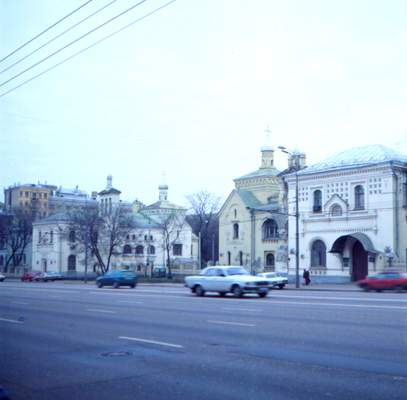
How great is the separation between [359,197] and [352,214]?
1403mm

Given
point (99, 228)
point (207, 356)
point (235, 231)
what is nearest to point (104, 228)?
point (99, 228)

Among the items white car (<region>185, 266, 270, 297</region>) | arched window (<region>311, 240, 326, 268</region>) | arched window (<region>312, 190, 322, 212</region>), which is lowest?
white car (<region>185, 266, 270, 297</region>)

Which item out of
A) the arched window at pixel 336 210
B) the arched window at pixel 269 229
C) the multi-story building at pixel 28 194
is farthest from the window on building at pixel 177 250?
the multi-story building at pixel 28 194

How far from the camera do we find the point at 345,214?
49.4 meters

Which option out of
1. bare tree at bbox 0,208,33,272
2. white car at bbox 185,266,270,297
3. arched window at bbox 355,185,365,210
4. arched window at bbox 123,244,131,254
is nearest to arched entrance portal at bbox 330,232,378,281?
arched window at bbox 355,185,365,210

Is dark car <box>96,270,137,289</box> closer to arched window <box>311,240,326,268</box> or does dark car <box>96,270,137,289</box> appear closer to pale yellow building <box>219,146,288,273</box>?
arched window <box>311,240,326,268</box>

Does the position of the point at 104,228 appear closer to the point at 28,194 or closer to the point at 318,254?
the point at 318,254

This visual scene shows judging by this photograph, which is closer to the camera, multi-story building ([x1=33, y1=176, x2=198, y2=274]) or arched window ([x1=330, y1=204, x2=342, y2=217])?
arched window ([x1=330, y1=204, x2=342, y2=217])

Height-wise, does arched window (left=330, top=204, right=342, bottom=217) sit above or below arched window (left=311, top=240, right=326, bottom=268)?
above

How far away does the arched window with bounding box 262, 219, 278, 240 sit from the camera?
2511 inches

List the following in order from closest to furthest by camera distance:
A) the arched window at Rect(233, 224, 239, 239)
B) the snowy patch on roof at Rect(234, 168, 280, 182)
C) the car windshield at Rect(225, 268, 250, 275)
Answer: the car windshield at Rect(225, 268, 250, 275) < the arched window at Rect(233, 224, 239, 239) < the snowy patch on roof at Rect(234, 168, 280, 182)

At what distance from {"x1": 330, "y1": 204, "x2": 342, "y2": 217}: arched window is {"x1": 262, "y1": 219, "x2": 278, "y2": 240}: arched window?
13.6 metres

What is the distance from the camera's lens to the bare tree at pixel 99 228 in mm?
67688

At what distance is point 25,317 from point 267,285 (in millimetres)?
12739
